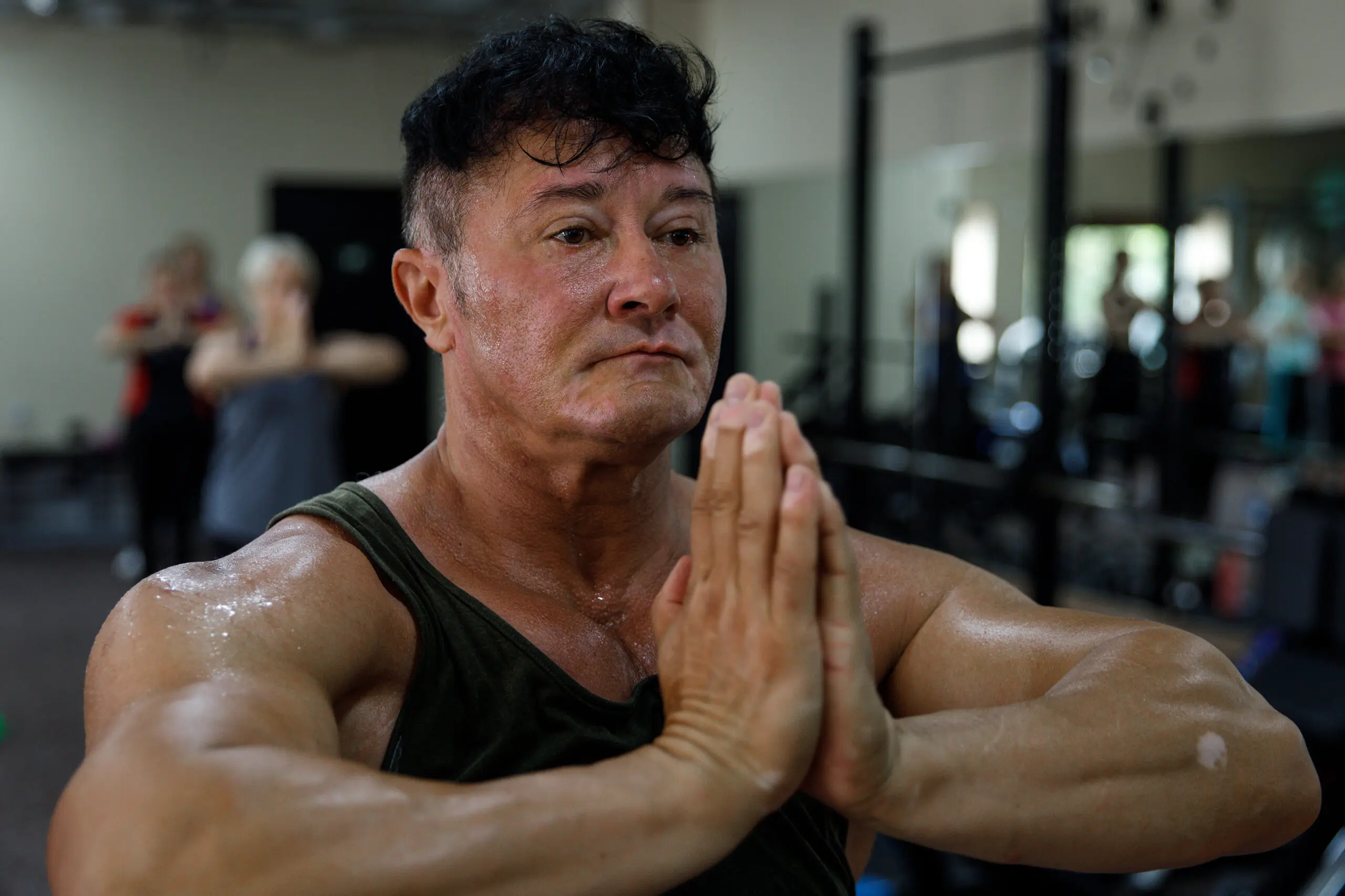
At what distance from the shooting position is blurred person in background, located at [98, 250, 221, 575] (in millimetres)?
5113

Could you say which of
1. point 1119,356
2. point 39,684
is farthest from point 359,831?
point 39,684

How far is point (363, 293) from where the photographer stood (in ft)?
27.7

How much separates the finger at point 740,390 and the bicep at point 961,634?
41 centimetres

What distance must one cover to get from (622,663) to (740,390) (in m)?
0.38

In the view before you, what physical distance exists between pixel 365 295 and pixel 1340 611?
6.64 meters

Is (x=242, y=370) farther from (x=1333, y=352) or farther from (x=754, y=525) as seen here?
(x=754, y=525)

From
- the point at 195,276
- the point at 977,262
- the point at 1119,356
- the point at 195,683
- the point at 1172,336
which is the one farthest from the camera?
the point at 195,276

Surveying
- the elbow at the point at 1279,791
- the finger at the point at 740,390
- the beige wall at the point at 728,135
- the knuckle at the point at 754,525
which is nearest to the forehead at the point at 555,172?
the finger at the point at 740,390

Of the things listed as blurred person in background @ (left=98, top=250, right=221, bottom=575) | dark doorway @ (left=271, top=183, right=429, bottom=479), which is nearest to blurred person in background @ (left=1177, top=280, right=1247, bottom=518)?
blurred person in background @ (left=98, top=250, right=221, bottom=575)

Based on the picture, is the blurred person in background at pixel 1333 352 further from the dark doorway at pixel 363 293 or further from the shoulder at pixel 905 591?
the dark doorway at pixel 363 293

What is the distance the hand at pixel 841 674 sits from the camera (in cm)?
94

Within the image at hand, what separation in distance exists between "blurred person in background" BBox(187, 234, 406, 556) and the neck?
2.38 m

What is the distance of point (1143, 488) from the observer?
414cm

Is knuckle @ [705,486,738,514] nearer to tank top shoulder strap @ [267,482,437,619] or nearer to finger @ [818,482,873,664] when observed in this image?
finger @ [818,482,873,664]
